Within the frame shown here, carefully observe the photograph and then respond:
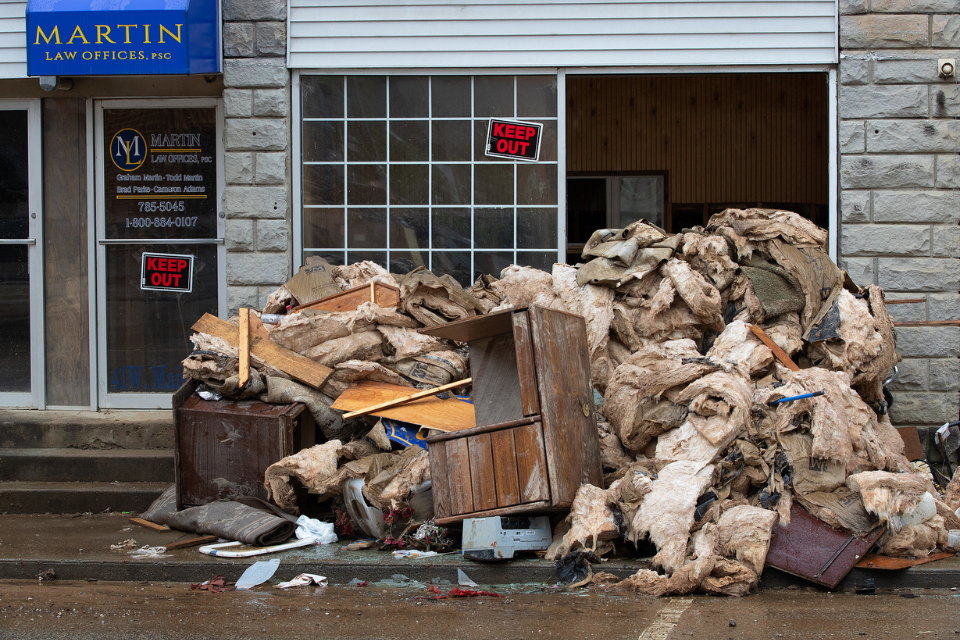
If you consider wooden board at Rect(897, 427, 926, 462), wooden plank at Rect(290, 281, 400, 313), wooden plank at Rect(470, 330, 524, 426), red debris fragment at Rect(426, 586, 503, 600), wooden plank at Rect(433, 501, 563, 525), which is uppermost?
wooden plank at Rect(290, 281, 400, 313)

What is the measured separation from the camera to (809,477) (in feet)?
15.9

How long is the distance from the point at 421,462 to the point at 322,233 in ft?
8.70

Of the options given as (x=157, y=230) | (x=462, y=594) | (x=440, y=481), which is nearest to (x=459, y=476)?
(x=440, y=481)

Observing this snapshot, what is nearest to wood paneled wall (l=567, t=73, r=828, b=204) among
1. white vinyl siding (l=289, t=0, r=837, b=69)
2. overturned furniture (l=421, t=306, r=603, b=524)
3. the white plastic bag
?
white vinyl siding (l=289, t=0, r=837, b=69)

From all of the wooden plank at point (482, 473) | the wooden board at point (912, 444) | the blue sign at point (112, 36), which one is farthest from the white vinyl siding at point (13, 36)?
the wooden board at point (912, 444)

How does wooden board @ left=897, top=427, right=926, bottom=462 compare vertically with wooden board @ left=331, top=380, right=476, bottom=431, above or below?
below

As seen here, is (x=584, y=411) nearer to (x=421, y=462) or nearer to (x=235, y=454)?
(x=421, y=462)

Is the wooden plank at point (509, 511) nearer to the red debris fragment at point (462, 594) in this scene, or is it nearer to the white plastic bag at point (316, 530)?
the red debris fragment at point (462, 594)

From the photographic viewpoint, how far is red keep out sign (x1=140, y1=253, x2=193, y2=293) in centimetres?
727

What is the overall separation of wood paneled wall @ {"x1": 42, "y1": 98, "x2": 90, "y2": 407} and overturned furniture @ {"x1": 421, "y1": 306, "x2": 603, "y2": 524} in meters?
4.10

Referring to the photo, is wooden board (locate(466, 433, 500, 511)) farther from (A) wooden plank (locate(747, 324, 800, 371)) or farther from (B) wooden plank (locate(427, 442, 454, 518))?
(A) wooden plank (locate(747, 324, 800, 371))

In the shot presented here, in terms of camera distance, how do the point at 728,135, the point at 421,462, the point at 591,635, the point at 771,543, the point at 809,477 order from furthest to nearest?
1. the point at 728,135
2. the point at 421,462
3. the point at 809,477
4. the point at 771,543
5. the point at 591,635

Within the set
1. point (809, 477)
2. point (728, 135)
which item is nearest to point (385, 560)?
point (809, 477)

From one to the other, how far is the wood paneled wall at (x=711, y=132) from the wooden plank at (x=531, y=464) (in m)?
5.91
